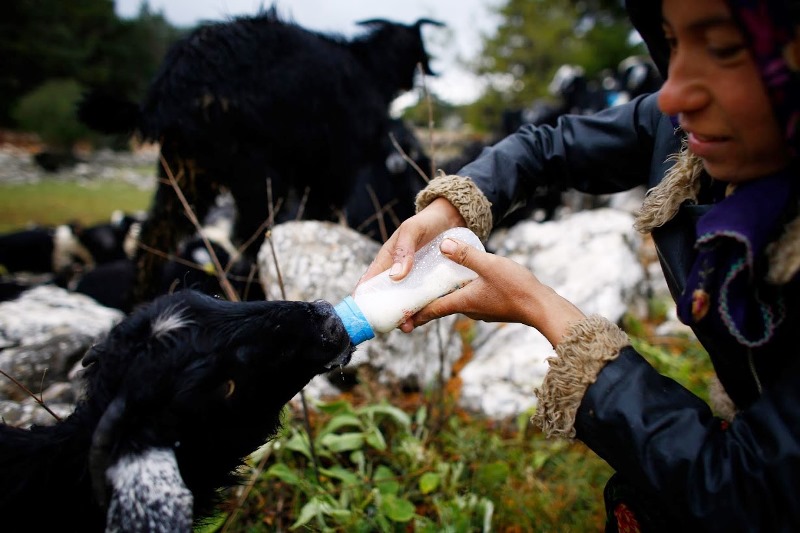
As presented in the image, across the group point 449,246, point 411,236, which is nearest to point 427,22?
point 411,236

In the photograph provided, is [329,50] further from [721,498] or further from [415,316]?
[721,498]

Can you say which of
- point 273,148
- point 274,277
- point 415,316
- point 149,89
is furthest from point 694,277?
point 149,89

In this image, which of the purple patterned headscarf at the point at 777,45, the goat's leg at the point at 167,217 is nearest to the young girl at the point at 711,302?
the purple patterned headscarf at the point at 777,45

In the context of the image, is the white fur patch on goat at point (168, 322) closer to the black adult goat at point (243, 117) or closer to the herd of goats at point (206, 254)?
the herd of goats at point (206, 254)

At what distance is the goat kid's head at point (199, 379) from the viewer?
171 cm

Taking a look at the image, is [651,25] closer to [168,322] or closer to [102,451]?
[168,322]

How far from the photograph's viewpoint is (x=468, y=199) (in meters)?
2.18

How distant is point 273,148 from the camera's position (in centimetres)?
470

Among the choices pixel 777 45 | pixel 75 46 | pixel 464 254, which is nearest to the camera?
pixel 777 45

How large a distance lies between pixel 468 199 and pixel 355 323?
0.69 m

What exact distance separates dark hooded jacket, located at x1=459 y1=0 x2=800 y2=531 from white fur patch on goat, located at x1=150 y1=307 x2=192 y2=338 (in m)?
1.37

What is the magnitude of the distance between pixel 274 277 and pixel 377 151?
2.46 meters

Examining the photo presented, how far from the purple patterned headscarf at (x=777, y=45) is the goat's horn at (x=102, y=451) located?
1.98 meters

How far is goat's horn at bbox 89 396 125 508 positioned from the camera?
163 centimetres
